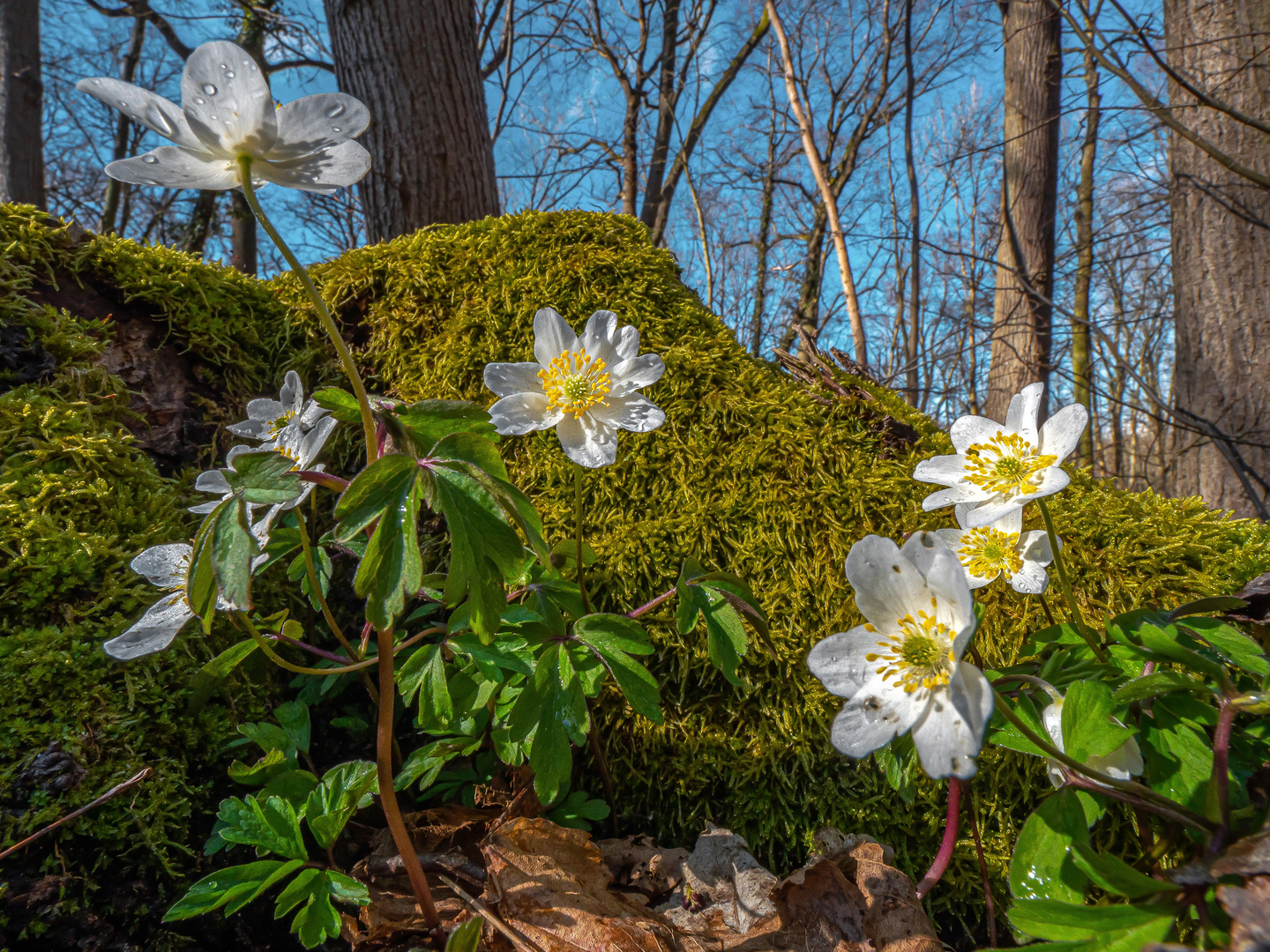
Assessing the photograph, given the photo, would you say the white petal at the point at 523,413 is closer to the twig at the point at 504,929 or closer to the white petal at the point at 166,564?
the white petal at the point at 166,564

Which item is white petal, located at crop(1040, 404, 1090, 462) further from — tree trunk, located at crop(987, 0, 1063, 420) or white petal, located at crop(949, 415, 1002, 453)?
tree trunk, located at crop(987, 0, 1063, 420)

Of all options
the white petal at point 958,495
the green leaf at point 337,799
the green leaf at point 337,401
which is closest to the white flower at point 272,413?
the green leaf at point 337,401

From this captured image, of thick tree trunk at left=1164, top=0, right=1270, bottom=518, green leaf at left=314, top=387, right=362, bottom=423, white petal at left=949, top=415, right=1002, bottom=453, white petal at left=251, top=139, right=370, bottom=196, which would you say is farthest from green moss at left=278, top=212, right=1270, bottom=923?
thick tree trunk at left=1164, top=0, right=1270, bottom=518

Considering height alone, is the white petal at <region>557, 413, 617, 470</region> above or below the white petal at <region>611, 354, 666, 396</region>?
below

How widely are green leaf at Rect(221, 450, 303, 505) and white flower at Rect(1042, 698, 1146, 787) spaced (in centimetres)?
126

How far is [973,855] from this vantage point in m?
1.51

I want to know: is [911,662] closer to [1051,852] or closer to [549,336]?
[1051,852]

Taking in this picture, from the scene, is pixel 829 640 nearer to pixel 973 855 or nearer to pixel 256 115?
pixel 973 855

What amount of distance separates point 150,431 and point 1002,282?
7.95m

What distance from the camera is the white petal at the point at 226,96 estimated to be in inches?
39.0

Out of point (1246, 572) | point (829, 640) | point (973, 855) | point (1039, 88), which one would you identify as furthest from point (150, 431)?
point (1039, 88)

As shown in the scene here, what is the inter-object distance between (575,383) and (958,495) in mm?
821

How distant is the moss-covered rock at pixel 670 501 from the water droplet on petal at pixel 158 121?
43.6 inches

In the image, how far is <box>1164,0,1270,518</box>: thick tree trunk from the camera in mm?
3750
